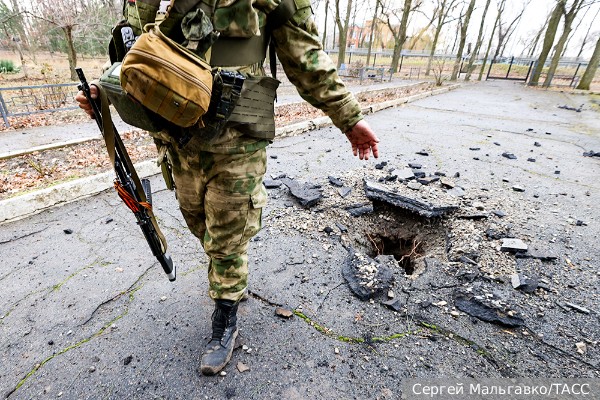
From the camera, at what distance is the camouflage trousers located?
140 centimetres

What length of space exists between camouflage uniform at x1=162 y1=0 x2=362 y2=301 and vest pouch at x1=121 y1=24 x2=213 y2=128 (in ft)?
0.96

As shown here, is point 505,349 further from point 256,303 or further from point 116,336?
point 116,336

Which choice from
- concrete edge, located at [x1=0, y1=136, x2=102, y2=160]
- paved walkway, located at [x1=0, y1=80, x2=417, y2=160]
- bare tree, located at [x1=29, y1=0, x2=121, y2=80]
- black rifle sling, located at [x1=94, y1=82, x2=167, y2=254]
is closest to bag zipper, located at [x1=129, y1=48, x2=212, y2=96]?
black rifle sling, located at [x1=94, y1=82, x2=167, y2=254]

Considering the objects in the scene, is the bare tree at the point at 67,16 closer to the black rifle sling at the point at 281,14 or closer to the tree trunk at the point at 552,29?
the black rifle sling at the point at 281,14

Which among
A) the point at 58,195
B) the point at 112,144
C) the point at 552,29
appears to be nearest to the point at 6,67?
the point at 58,195

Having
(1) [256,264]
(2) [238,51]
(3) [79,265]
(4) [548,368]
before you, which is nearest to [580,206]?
(4) [548,368]

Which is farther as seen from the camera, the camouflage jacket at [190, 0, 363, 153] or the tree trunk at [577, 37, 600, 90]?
the tree trunk at [577, 37, 600, 90]

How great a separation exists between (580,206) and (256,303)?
11.0 feet

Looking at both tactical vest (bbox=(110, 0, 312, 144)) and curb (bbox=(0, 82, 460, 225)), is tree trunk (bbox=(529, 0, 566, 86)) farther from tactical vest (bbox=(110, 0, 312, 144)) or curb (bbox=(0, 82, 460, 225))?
tactical vest (bbox=(110, 0, 312, 144))

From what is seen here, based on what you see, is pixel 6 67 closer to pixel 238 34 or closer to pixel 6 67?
pixel 6 67

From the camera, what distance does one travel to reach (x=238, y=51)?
126cm

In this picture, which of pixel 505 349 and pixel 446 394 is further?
pixel 505 349

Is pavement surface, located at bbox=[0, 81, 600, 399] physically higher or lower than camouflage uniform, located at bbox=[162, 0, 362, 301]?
lower

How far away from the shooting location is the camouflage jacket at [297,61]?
118 centimetres
